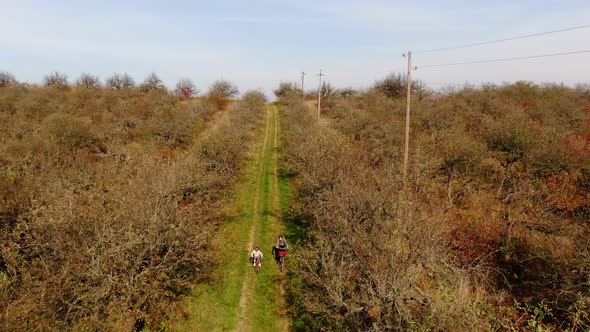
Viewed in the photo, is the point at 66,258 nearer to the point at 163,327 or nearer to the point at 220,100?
the point at 163,327

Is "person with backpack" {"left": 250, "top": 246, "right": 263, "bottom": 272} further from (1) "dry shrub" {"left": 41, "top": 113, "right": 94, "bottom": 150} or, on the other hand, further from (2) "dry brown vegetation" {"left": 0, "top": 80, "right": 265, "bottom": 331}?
(1) "dry shrub" {"left": 41, "top": 113, "right": 94, "bottom": 150}

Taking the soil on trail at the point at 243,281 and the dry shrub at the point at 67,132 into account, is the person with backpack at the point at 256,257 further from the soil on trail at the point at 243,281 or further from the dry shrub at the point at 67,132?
the dry shrub at the point at 67,132

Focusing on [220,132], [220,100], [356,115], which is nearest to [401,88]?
[356,115]

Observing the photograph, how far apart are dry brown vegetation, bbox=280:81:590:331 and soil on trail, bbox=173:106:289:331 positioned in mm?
1378

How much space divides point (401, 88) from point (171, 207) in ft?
202

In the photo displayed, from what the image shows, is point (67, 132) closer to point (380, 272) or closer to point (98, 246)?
point (98, 246)

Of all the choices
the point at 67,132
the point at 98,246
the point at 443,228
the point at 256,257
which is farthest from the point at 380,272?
the point at 67,132

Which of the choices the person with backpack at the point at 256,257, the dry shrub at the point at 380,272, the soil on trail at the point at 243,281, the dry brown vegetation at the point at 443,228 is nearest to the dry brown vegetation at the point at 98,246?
the soil on trail at the point at 243,281

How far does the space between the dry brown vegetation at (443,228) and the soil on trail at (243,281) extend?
4.52 feet

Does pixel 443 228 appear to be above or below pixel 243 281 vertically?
above

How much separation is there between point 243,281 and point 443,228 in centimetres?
1152

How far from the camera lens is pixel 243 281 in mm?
20406

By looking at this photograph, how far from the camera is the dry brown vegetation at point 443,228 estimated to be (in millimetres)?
12430

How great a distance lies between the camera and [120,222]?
613 inches
